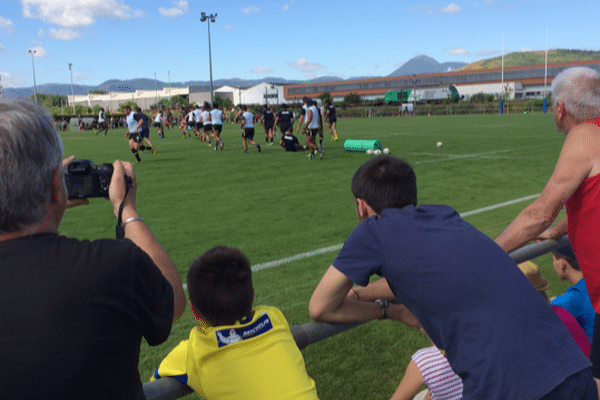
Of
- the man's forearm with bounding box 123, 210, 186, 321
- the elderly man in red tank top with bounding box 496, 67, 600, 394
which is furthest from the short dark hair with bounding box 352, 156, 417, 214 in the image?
the man's forearm with bounding box 123, 210, 186, 321

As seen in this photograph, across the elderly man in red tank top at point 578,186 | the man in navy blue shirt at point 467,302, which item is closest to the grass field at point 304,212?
the elderly man in red tank top at point 578,186

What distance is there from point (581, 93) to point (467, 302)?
4.44 ft

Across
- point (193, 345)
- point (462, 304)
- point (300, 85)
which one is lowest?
point (193, 345)

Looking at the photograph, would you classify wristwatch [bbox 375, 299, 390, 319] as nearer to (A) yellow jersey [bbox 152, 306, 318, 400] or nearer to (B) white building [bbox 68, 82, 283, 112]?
(A) yellow jersey [bbox 152, 306, 318, 400]

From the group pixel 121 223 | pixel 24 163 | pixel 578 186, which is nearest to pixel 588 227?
pixel 578 186

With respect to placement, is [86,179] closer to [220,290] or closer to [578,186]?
[220,290]

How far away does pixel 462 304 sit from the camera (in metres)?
1.68

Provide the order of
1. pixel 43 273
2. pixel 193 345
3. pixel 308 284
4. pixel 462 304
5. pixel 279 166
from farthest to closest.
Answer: pixel 279 166 → pixel 308 284 → pixel 193 345 → pixel 462 304 → pixel 43 273

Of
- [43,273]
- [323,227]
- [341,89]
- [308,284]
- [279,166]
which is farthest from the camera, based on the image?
[341,89]

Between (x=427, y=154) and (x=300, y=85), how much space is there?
104127 mm

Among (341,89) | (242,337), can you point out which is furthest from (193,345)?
(341,89)

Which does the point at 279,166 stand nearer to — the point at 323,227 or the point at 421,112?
the point at 323,227

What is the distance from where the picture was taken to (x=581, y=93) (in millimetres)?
2355

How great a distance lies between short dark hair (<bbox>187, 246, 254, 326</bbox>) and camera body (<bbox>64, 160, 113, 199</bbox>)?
0.47 metres
